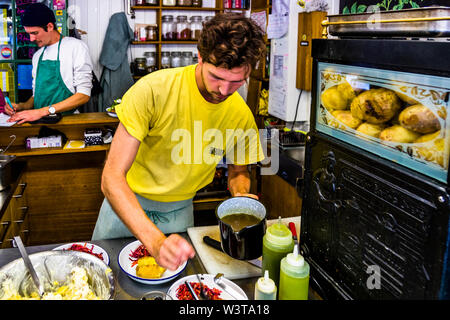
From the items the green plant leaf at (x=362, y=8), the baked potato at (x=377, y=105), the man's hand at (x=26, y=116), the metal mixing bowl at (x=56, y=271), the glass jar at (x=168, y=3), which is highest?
the glass jar at (x=168, y=3)

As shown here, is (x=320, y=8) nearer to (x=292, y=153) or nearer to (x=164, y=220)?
(x=292, y=153)

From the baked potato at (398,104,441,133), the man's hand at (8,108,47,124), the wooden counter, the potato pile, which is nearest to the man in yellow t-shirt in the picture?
the potato pile

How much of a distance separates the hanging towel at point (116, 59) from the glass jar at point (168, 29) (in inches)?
15.6

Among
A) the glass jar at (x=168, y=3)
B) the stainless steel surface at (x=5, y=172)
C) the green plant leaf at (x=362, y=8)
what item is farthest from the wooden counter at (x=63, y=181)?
the green plant leaf at (x=362, y=8)

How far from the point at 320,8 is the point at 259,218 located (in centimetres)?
243

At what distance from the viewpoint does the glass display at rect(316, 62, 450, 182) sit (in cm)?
85

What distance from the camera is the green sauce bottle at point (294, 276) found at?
112cm

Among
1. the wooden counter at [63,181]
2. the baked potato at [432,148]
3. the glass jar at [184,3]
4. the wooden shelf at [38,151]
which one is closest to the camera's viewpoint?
the baked potato at [432,148]

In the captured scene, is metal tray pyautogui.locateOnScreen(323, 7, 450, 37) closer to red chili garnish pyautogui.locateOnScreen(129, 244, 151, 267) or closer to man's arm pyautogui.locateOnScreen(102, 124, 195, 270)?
man's arm pyautogui.locateOnScreen(102, 124, 195, 270)

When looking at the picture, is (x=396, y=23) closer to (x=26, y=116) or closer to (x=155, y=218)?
(x=155, y=218)

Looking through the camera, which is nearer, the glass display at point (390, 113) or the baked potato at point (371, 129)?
the glass display at point (390, 113)

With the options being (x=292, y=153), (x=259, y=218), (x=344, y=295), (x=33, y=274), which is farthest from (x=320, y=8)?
(x=33, y=274)

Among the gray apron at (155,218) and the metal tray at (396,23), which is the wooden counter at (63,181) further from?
the metal tray at (396,23)

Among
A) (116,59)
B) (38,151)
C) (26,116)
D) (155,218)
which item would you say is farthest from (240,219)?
(116,59)
